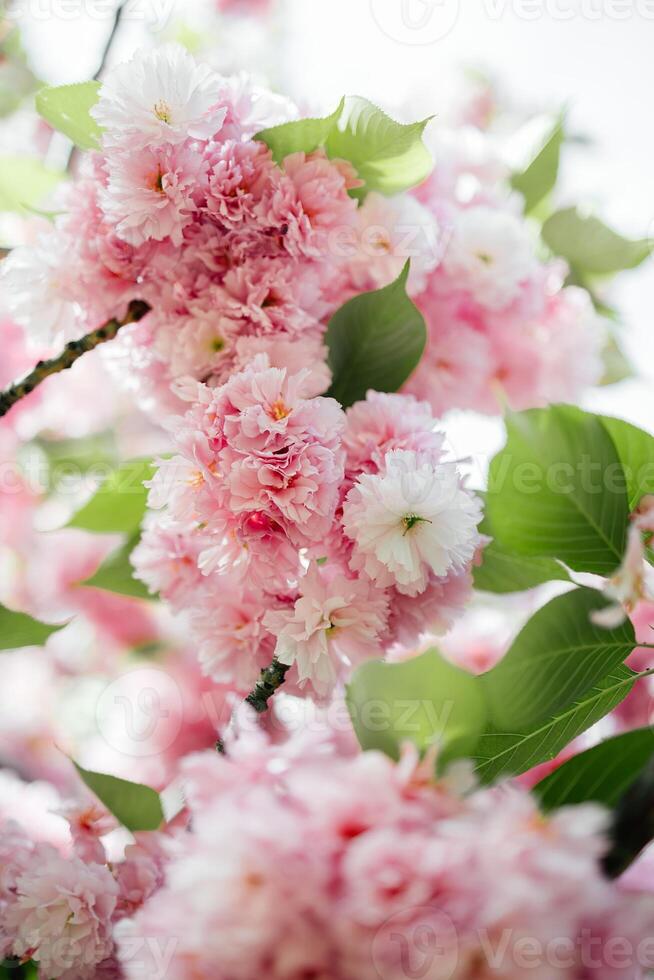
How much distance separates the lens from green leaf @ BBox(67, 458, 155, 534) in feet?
2.02

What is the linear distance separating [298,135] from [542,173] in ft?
1.21

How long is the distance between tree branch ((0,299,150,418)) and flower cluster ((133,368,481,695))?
13cm

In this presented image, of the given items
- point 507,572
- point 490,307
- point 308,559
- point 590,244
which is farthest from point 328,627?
point 590,244

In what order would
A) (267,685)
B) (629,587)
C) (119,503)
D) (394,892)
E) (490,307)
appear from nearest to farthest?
(394,892) → (629,587) → (267,685) → (119,503) → (490,307)

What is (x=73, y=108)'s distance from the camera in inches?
22.3

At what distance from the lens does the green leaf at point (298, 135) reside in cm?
53

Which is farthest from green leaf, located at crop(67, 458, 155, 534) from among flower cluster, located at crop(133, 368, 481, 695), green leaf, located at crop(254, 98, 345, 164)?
green leaf, located at crop(254, 98, 345, 164)

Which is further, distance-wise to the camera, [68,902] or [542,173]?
[542,173]

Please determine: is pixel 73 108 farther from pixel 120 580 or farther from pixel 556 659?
pixel 556 659

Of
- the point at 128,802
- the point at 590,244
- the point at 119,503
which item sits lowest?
the point at 128,802

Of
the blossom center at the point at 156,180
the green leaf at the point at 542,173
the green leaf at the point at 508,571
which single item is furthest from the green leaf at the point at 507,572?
the green leaf at the point at 542,173

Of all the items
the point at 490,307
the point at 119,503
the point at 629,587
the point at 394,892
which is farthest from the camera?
the point at 490,307

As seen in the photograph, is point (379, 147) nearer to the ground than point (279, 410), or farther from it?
farther from it

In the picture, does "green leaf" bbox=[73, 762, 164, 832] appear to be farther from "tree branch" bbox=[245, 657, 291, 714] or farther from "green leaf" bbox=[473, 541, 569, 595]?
"green leaf" bbox=[473, 541, 569, 595]
